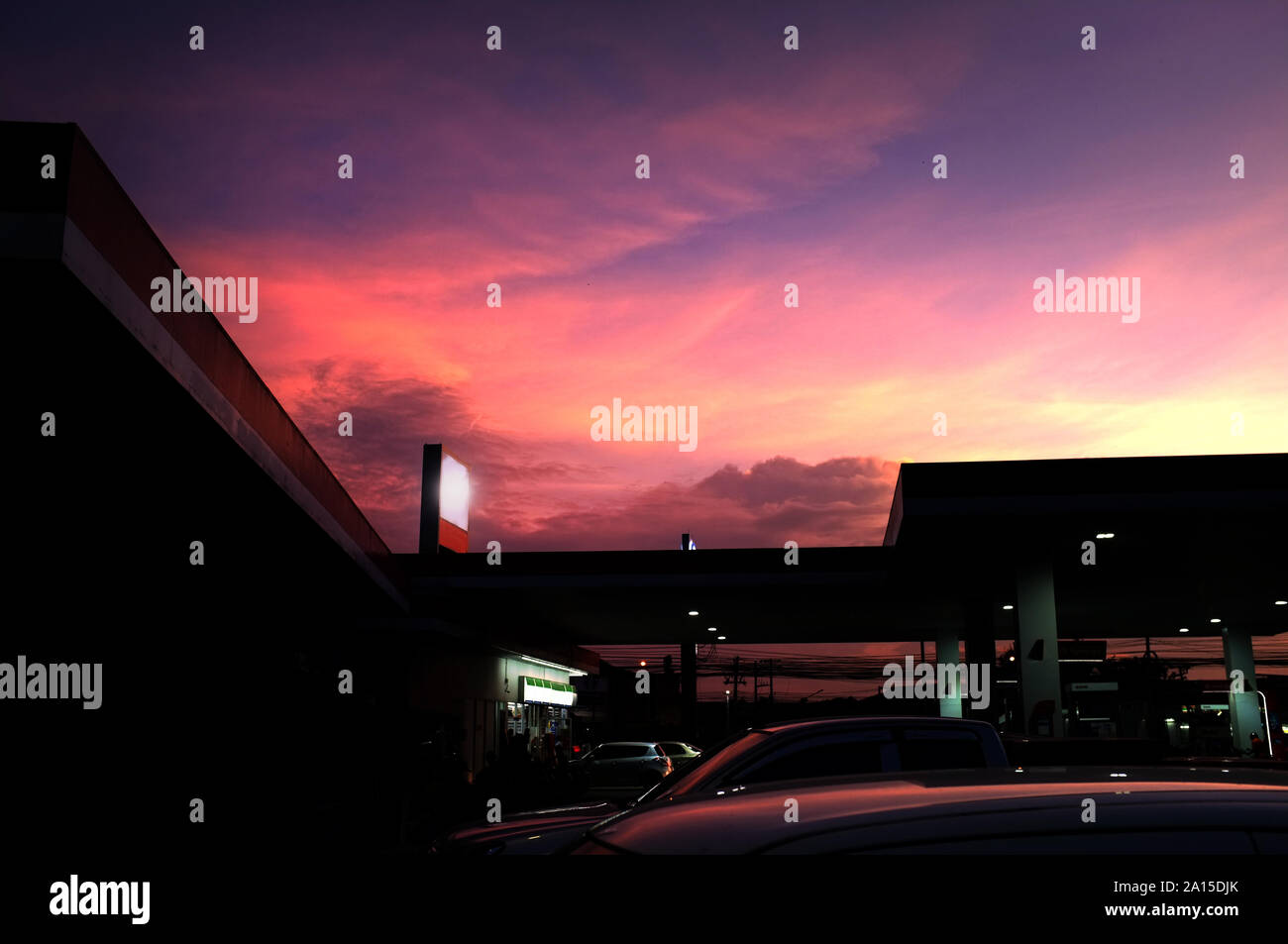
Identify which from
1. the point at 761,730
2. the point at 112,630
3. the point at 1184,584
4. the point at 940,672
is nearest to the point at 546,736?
the point at 940,672

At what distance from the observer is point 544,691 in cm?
4872

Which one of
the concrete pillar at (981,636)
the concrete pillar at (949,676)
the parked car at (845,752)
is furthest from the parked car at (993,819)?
the concrete pillar at (949,676)

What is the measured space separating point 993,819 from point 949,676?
39340 millimetres

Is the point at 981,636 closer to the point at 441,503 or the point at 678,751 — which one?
the point at 678,751

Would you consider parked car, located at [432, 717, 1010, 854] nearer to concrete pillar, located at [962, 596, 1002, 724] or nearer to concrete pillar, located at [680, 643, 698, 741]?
concrete pillar, located at [962, 596, 1002, 724]

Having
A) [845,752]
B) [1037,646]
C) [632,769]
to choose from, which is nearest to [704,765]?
[845,752]

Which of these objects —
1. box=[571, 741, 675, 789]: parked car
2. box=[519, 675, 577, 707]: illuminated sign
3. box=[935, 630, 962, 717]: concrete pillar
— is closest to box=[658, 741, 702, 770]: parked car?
box=[571, 741, 675, 789]: parked car

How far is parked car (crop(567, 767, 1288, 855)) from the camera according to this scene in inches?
69.2

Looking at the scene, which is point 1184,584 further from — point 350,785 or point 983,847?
point 983,847

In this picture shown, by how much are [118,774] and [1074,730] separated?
25691 millimetres

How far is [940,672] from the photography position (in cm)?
3956

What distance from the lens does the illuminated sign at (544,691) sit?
45022 mm
